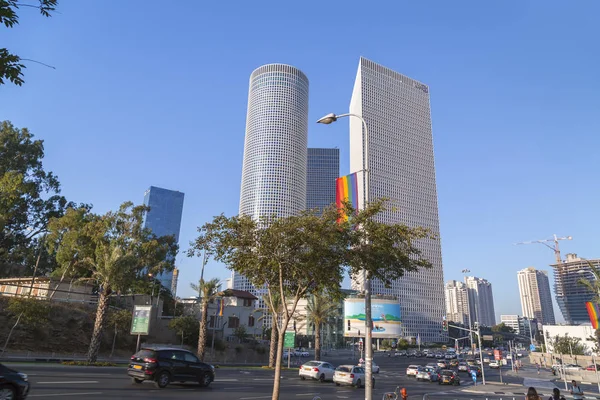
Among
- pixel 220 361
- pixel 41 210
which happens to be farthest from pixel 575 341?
pixel 41 210

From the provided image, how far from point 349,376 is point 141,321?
18.0m

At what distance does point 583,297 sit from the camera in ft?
598

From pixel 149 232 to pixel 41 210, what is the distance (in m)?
17.0

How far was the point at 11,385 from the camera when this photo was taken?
403 inches

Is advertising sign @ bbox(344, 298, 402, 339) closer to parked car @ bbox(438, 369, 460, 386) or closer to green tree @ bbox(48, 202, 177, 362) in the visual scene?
green tree @ bbox(48, 202, 177, 362)

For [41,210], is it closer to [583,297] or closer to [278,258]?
[278,258]

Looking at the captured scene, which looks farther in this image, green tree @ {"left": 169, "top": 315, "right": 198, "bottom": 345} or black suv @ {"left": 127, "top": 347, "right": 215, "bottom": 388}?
green tree @ {"left": 169, "top": 315, "right": 198, "bottom": 345}

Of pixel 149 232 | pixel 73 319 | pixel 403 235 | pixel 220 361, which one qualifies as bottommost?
pixel 220 361

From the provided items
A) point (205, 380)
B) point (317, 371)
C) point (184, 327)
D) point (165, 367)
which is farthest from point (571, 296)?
point (165, 367)

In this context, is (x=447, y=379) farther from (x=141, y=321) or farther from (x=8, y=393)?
(x=8, y=393)

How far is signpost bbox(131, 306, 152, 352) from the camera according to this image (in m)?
32.8

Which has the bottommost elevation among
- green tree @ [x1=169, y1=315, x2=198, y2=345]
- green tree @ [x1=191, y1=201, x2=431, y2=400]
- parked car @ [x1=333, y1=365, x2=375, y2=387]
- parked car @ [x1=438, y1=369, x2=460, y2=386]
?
parked car @ [x1=438, y1=369, x2=460, y2=386]

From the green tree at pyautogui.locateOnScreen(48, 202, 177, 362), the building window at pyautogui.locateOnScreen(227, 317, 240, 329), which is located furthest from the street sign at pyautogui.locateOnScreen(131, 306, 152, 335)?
the building window at pyautogui.locateOnScreen(227, 317, 240, 329)

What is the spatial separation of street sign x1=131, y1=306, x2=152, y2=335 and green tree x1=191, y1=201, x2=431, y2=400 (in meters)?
22.9
